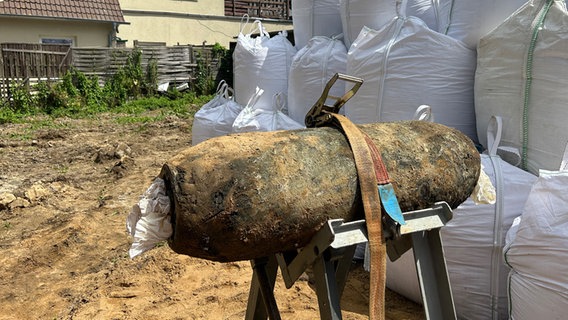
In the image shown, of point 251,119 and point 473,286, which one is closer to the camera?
point 473,286

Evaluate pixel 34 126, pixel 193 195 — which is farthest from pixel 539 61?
pixel 34 126

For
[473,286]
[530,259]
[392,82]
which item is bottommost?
[473,286]

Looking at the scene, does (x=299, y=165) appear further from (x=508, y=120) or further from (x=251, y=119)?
(x=251, y=119)

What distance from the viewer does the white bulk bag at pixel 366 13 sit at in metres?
3.09

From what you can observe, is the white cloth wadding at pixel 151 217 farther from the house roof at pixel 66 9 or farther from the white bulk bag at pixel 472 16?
the house roof at pixel 66 9

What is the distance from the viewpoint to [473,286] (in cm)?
217

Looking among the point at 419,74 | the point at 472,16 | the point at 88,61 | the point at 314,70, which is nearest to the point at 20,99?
the point at 88,61

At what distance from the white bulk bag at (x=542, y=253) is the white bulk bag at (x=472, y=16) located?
0.81 m

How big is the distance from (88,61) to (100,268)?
26.5ft

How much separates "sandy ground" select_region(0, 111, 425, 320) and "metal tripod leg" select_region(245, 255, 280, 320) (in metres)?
0.88

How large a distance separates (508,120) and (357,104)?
0.87 meters

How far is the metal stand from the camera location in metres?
1.13

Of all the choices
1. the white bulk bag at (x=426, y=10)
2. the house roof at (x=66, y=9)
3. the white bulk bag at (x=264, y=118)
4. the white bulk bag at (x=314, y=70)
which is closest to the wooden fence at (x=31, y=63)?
the house roof at (x=66, y=9)

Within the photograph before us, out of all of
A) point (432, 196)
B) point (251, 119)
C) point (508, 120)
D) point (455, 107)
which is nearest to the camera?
point (432, 196)
